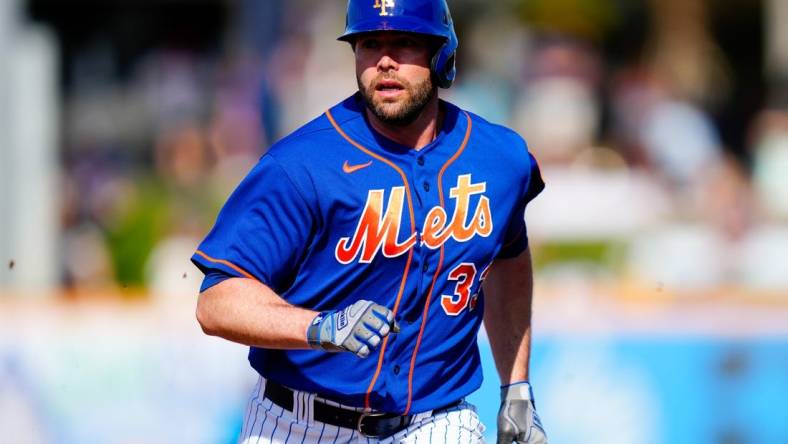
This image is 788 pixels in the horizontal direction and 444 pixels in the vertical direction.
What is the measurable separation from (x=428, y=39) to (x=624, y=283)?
4.44 m

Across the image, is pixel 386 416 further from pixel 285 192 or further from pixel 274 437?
pixel 285 192

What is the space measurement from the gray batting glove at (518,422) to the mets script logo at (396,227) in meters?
0.64

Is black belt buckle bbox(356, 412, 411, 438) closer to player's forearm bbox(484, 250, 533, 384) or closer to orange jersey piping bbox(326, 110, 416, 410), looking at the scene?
orange jersey piping bbox(326, 110, 416, 410)

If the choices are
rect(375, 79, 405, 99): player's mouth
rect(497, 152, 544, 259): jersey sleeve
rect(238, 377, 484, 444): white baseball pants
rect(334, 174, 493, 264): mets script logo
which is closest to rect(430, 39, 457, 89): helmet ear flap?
rect(375, 79, 405, 99): player's mouth

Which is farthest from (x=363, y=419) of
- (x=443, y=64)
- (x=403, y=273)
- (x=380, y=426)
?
(x=443, y=64)

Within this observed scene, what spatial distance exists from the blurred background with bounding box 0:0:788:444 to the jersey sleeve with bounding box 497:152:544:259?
2647 mm

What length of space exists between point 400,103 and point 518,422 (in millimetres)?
1157

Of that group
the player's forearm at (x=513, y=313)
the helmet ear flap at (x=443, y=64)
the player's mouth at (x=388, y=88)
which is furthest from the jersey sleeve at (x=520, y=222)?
the player's mouth at (x=388, y=88)

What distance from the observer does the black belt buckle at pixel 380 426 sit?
4.20 metres

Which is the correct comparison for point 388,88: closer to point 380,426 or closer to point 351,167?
point 351,167

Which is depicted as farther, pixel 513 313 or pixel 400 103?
pixel 513 313

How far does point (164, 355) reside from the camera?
7.26 m

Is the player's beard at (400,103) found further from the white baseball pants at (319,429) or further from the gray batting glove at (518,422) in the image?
the gray batting glove at (518,422)

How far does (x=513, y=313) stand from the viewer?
4.70 meters
